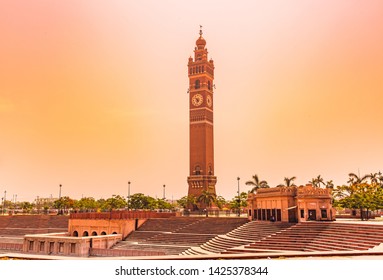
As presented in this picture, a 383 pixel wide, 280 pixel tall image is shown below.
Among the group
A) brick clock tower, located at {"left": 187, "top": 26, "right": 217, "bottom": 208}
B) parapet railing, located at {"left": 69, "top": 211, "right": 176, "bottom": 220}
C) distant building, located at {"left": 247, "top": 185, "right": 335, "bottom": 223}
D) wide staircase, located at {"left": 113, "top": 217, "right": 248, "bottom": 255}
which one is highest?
brick clock tower, located at {"left": 187, "top": 26, "right": 217, "bottom": 208}

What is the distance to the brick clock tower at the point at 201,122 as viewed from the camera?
82.8 meters

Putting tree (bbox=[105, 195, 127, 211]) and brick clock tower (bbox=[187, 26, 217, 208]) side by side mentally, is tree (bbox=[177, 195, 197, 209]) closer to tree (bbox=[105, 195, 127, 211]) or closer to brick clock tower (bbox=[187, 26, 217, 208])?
brick clock tower (bbox=[187, 26, 217, 208])

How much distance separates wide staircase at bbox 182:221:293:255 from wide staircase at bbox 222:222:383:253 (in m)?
2.24

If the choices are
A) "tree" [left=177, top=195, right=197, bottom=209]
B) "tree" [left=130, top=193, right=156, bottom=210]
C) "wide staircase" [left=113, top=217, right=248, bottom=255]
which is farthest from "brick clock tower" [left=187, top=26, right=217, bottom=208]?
"wide staircase" [left=113, top=217, right=248, bottom=255]

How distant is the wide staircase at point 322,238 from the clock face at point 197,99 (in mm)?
56855

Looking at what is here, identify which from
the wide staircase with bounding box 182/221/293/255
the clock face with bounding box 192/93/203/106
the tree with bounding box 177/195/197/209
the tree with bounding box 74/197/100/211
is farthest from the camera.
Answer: the tree with bounding box 74/197/100/211

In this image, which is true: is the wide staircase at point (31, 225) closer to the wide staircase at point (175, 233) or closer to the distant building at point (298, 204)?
the wide staircase at point (175, 233)

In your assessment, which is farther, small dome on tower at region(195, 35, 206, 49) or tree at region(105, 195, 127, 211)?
small dome on tower at region(195, 35, 206, 49)

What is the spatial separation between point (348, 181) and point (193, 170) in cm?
3277

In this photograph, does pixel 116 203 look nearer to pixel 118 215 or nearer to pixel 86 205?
pixel 86 205

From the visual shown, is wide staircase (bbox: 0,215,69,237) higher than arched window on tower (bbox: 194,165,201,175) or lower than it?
lower

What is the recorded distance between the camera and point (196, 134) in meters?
86.1

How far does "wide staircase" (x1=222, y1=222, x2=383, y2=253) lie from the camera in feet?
79.7
